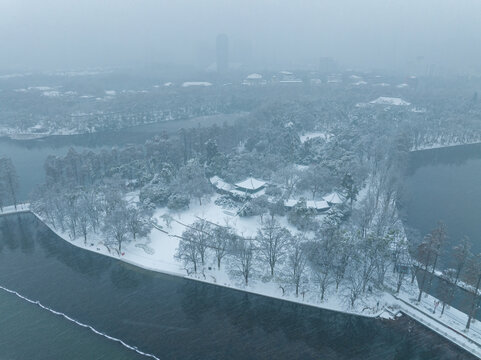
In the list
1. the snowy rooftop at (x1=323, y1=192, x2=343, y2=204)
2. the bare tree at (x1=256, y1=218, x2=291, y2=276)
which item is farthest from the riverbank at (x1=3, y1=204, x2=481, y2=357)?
the snowy rooftop at (x1=323, y1=192, x2=343, y2=204)

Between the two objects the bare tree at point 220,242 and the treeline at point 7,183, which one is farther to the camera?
the treeline at point 7,183

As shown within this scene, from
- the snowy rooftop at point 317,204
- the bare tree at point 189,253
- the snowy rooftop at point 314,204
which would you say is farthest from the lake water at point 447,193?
the bare tree at point 189,253

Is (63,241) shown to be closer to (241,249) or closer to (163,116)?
(241,249)

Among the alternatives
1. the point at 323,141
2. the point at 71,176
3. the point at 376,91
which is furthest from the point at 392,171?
the point at 376,91

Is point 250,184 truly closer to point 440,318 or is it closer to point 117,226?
point 117,226

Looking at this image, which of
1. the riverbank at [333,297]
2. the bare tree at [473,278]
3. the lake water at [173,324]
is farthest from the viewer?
the riverbank at [333,297]

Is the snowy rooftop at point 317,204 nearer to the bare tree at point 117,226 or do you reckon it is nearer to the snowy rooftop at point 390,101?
the bare tree at point 117,226

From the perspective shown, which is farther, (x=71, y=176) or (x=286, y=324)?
(x=71, y=176)
